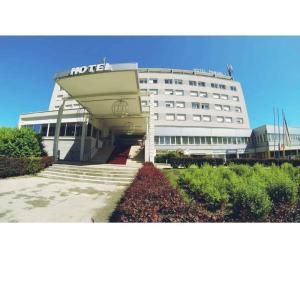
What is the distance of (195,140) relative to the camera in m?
29.8

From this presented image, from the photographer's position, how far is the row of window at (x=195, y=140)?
28.7 m

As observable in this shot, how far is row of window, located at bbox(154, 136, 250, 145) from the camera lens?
28672 mm

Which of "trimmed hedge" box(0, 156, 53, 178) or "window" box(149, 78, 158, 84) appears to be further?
"window" box(149, 78, 158, 84)

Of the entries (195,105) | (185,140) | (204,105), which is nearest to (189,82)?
(195,105)

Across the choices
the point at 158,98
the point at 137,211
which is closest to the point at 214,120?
the point at 158,98

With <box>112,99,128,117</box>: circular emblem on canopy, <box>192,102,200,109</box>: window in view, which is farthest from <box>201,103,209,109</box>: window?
<box>112,99,128,117</box>: circular emblem on canopy

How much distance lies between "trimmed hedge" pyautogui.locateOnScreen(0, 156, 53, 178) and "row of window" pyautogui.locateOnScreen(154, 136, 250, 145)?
60.1 ft

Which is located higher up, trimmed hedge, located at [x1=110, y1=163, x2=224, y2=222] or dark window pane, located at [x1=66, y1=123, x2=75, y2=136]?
dark window pane, located at [x1=66, y1=123, x2=75, y2=136]

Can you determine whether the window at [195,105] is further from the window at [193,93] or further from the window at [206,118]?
the window at [206,118]

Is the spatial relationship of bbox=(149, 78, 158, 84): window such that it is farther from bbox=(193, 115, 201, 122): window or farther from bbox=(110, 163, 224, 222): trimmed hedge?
bbox=(110, 163, 224, 222): trimmed hedge

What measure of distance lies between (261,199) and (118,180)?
7.67m

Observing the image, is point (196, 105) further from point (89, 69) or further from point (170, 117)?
point (89, 69)

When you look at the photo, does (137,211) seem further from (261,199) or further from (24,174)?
(24,174)

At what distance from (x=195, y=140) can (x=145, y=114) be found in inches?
593
